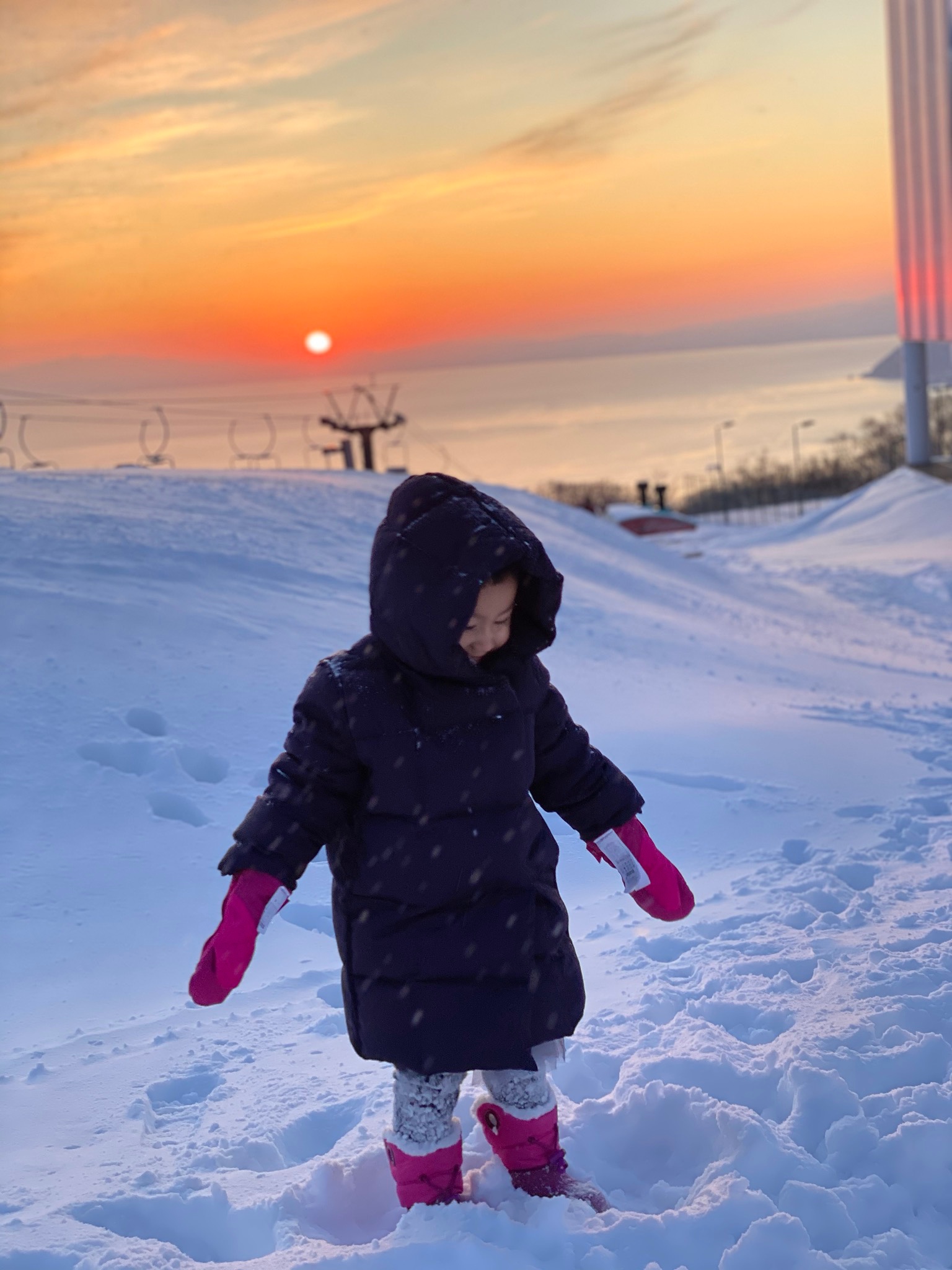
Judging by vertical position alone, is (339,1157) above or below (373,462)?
below

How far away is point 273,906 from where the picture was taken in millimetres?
1968

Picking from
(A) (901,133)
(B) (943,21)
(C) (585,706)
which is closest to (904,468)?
(A) (901,133)

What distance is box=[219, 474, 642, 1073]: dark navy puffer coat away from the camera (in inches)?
77.9

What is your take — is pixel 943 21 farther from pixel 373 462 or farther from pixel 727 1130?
pixel 727 1130

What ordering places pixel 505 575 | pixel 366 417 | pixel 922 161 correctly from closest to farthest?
pixel 505 575 → pixel 922 161 → pixel 366 417

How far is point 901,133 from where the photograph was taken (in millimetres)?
19594

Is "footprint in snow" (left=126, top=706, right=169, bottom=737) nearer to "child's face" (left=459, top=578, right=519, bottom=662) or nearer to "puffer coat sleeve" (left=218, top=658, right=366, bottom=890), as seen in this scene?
"puffer coat sleeve" (left=218, top=658, right=366, bottom=890)

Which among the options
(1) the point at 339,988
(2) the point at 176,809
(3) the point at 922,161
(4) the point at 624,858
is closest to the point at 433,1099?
(4) the point at 624,858

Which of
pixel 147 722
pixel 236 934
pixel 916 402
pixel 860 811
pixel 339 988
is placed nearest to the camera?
pixel 236 934

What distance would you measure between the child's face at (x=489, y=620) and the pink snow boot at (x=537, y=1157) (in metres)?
0.90

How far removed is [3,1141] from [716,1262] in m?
1.49

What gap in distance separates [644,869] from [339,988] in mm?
1158

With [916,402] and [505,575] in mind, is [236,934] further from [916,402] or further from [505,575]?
[916,402]

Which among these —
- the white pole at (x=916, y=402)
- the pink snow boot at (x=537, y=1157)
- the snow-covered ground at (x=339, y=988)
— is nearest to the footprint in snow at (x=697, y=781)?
the snow-covered ground at (x=339, y=988)
